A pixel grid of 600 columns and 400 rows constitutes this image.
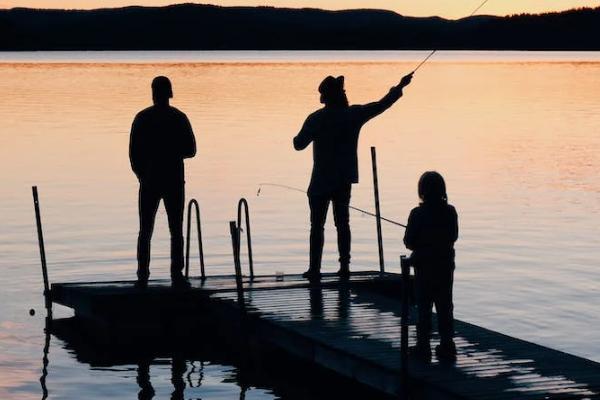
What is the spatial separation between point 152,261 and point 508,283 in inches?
206

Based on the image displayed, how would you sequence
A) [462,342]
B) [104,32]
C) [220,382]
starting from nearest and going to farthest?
[462,342], [220,382], [104,32]

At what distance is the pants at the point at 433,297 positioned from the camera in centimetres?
1110

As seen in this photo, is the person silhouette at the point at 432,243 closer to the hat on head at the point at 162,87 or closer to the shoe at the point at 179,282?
the hat on head at the point at 162,87

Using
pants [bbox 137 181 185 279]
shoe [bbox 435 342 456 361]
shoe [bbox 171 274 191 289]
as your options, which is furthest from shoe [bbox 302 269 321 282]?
shoe [bbox 435 342 456 361]

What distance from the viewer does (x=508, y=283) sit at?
1950 cm

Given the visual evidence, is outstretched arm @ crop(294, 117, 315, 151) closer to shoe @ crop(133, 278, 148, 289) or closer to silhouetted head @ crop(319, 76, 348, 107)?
silhouetted head @ crop(319, 76, 348, 107)

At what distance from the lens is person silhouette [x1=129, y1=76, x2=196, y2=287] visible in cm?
1379

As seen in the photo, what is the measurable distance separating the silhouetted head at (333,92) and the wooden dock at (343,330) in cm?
198

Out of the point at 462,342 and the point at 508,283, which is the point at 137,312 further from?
the point at 508,283

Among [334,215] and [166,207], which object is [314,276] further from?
[166,207]

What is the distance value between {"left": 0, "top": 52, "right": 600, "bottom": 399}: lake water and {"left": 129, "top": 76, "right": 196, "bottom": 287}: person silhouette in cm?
162

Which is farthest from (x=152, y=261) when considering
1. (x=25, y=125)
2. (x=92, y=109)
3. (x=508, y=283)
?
(x=92, y=109)

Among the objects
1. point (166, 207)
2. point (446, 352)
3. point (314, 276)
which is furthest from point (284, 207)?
point (446, 352)

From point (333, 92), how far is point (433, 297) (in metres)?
3.40
